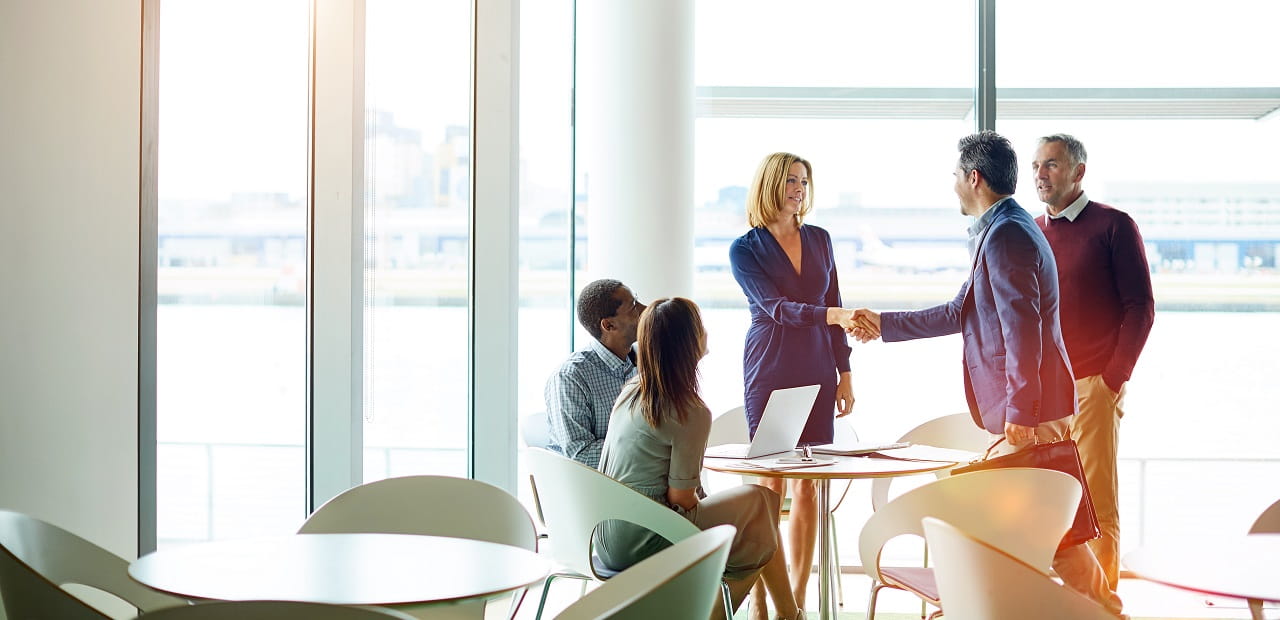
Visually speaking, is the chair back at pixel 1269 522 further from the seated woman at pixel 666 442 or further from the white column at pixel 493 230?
the white column at pixel 493 230

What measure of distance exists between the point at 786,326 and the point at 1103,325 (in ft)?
3.99

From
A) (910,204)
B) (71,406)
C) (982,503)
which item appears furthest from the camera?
(910,204)

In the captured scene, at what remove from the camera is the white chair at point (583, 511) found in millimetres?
2742

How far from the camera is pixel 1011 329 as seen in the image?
3.08 meters

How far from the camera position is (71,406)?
231cm

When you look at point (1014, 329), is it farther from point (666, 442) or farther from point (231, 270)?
point (231, 270)

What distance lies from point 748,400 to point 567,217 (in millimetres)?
1950

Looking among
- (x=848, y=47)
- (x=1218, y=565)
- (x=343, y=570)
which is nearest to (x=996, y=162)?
(x=1218, y=565)

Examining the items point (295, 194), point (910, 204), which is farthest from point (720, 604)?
point (910, 204)

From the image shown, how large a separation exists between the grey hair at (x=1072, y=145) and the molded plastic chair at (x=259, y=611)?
3570mm

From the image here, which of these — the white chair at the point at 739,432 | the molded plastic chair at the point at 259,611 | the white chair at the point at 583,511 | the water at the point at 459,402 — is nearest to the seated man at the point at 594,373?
the white chair at the point at 583,511

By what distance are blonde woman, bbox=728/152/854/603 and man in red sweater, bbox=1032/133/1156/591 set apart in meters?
0.88

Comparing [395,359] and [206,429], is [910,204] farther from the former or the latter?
[206,429]

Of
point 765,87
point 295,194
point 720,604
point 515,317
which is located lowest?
point 720,604
